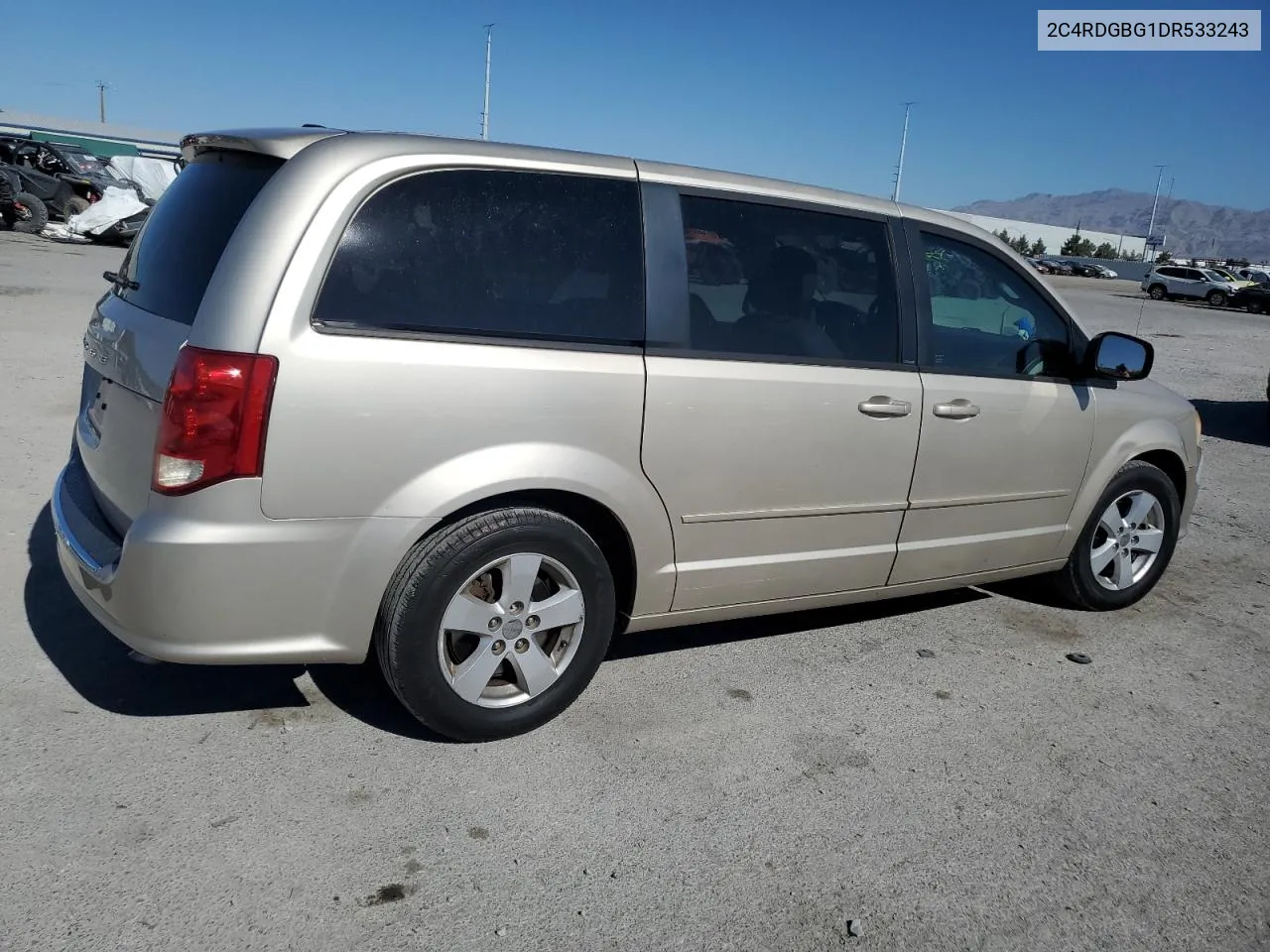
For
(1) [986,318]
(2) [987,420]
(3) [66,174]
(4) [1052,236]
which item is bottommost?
(2) [987,420]

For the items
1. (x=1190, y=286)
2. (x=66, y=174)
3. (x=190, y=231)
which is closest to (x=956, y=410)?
(x=190, y=231)

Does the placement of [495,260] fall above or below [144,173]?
below

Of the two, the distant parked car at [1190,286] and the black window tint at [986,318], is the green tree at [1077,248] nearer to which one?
the distant parked car at [1190,286]

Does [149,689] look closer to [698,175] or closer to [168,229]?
[168,229]

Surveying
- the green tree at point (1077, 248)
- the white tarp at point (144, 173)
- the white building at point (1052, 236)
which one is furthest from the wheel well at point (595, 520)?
the green tree at point (1077, 248)

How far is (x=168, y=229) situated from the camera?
10.6 ft

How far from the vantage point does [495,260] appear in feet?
9.91

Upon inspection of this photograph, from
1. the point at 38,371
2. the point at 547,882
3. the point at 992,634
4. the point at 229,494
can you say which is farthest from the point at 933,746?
the point at 38,371

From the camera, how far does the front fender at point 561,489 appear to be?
288 cm

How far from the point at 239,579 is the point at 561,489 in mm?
962

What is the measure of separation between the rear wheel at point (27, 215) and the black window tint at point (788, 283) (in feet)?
73.6

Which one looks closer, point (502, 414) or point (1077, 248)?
point (502, 414)

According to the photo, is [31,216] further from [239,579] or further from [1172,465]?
[1172,465]

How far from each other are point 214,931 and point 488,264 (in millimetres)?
1921
